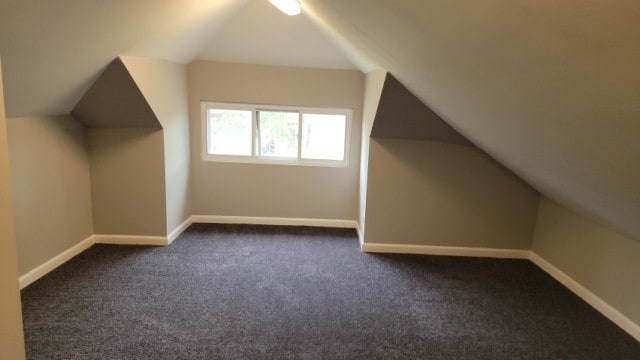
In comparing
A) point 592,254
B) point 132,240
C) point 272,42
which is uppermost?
point 272,42

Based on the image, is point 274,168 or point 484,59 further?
point 274,168

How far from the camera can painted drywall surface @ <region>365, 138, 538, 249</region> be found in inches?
140

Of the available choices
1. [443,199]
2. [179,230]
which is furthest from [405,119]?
[179,230]

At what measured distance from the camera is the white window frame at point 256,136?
418cm

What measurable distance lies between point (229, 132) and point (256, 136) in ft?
1.08

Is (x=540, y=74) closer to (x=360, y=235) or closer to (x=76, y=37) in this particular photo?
(x=76, y=37)

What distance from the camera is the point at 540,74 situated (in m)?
1.14

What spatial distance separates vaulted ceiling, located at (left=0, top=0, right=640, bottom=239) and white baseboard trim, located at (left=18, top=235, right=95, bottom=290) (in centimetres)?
122

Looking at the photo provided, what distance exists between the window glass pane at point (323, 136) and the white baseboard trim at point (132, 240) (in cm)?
179

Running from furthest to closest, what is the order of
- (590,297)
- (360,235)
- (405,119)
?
(360,235)
(405,119)
(590,297)

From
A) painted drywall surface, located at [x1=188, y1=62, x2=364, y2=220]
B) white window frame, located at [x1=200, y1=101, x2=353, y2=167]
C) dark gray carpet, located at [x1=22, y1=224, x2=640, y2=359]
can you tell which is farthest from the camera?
white window frame, located at [x1=200, y1=101, x2=353, y2=167]

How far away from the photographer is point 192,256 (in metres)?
3.44

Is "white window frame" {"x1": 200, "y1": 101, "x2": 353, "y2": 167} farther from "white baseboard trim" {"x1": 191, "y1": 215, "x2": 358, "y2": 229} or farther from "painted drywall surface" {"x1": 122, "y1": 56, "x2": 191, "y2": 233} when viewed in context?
"white baseboard trim" {"x1": 191, "y1": 215, "x2": 358, "y2": 229}

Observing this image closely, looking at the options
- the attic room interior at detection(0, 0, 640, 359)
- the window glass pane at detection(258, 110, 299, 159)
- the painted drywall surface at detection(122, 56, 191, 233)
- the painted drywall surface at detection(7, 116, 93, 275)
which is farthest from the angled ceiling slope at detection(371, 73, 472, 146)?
the painted drywall surface at detection(7, 116, 93, 275)
